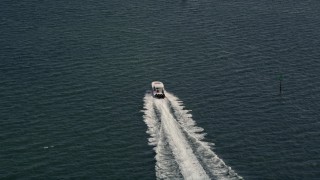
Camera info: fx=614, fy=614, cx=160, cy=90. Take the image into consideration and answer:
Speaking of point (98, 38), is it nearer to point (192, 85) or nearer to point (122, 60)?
point (122, 60)

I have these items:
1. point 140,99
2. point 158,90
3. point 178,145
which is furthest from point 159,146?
point 158,90

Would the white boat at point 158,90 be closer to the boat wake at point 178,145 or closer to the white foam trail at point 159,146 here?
the boat wake at point 178,145

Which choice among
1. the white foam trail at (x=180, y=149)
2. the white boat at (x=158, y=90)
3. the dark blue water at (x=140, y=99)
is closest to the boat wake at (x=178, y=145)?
the white foam trail at (x=180, y=149)

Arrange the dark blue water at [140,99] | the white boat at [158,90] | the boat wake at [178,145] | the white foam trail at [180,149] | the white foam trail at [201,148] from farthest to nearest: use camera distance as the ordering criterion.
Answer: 1. the white boat at [158,90]
2. the dark blue water at [140,99]
3. the white foam trail at [201,148]
4. the boat wake at [178,145]
5. the white foam trail at [180,149]

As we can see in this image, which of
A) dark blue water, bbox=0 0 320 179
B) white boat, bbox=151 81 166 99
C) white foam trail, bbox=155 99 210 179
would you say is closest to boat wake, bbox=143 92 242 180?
white foam trail, bbox=155 99 210 179

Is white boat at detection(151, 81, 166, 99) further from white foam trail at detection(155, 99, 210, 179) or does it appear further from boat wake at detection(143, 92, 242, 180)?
white foam trail at detection(155, 99, 210, 179)

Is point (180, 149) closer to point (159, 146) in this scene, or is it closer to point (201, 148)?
point (201, 148)
